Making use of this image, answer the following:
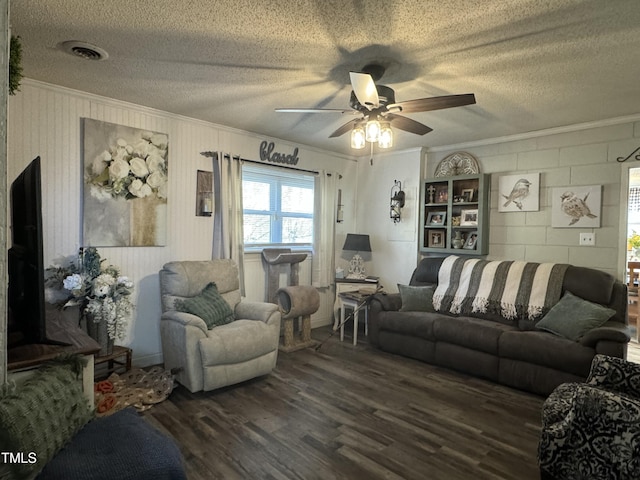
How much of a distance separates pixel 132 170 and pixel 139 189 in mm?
178

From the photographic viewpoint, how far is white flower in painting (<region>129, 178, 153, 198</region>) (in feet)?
11.1

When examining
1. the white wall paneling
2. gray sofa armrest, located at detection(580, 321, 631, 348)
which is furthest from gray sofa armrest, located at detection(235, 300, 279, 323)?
gray sofa armrest, located at detection(580, 321, 631, 348)

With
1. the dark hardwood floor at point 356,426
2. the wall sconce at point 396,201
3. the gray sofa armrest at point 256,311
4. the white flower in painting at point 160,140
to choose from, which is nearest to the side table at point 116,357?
the dark hardwood floor at point 356,426

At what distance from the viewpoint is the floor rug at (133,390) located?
8.38 ft

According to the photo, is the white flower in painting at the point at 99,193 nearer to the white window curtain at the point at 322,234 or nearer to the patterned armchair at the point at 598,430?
the white window curtain at the point at 322,234

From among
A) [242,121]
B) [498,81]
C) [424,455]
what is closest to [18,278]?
[424,455]

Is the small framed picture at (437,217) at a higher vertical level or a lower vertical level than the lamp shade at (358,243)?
higher

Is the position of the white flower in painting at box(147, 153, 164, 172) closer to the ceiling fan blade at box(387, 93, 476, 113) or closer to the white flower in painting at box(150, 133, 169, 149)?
the white flower in painting at box(150, 133, 169, 149)

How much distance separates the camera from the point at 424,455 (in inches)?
86.7

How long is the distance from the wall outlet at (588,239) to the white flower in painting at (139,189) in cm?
425

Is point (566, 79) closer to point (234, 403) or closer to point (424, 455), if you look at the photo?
point (424, 455)

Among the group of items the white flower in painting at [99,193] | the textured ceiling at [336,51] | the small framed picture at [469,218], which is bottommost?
the small framed picture at [469,218]

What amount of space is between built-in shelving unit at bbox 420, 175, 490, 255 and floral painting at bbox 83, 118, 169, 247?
3.13 m

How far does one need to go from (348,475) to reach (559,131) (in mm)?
3807
